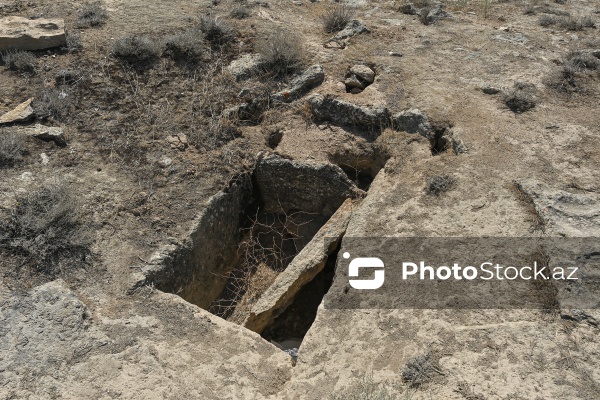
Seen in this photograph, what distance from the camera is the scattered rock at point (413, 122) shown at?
6055mm

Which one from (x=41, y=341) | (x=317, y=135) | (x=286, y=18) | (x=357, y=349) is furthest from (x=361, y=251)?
(x=286, y=18)

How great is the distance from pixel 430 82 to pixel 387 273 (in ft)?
9.91

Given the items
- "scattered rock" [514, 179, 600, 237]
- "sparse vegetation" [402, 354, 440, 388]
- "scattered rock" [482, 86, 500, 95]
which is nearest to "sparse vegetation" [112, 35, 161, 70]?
"scattered rock" [482, 86, 500, 95]

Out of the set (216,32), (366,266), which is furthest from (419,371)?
(216,32)

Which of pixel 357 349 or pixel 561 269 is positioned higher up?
pixel 561 269

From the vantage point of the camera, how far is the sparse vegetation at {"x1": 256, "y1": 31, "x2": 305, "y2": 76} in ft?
23.4

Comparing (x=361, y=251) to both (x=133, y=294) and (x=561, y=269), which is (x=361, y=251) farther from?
(x=133, y=294)

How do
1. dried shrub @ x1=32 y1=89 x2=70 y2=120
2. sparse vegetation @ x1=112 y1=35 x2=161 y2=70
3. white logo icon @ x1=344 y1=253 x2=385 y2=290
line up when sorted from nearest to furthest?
1. white logo icon @ x1=344 y1=253 x2=385 y2=290
2. dried shrub @ x1=32 y1=89 x2=70 y2=120
3. sparse vegetation @ x1=112 y1=35 x2=161 y2=70

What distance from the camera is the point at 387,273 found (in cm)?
467

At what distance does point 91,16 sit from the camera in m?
7.88

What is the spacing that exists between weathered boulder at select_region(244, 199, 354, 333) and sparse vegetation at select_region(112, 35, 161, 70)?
3.36 m

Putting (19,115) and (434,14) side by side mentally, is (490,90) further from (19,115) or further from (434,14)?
(19,115)

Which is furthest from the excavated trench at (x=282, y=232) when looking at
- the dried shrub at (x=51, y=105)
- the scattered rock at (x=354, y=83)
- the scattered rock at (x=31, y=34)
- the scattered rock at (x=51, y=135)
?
the scattered rock at (x=31, y=34)

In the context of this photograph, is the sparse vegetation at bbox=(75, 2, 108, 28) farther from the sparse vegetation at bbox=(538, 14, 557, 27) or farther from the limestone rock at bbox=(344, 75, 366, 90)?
the sparse vegetation at bbox=(538, 14, 557, 27)
